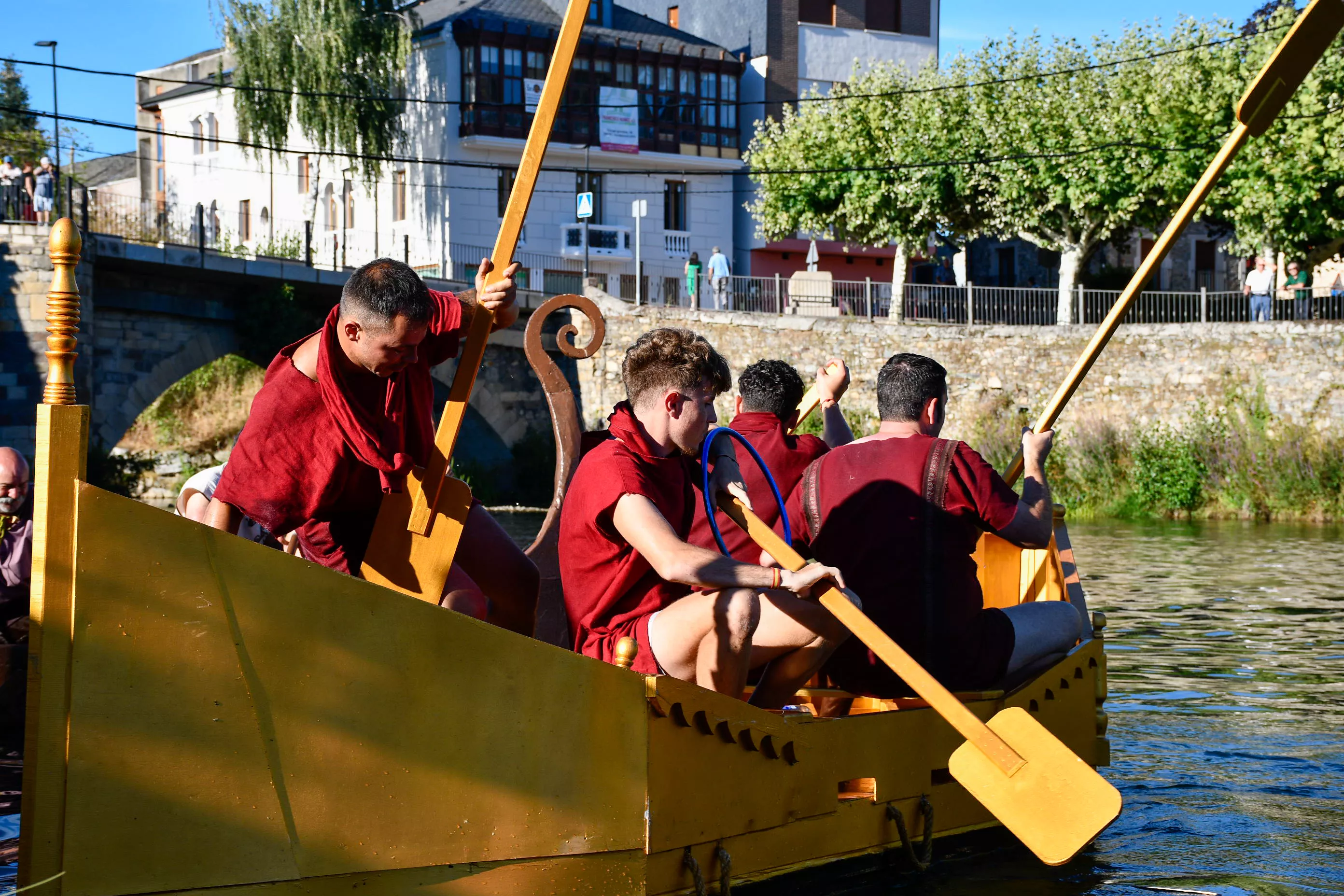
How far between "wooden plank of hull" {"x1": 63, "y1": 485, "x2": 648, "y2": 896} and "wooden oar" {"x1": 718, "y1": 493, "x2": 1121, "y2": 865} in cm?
65

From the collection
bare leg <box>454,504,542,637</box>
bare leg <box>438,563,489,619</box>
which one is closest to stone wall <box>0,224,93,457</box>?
bare leg <box>454,504,542,637</box>

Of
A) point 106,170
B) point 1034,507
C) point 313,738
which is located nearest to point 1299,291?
point 1034,507

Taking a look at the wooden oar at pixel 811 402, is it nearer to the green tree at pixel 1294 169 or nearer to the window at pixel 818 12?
the green tree at pixel 1294 169

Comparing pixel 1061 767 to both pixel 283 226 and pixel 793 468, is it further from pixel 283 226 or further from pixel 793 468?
pixel 283 226

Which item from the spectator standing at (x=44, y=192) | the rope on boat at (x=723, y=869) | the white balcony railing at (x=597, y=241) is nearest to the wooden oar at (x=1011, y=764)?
the rope on boat at (x=723, y=869)

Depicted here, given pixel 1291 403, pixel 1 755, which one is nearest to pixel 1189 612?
pixel 1 755

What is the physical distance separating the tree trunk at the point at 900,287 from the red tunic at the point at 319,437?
23.7m

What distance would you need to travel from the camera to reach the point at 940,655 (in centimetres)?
434

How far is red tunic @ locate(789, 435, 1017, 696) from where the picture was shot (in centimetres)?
421

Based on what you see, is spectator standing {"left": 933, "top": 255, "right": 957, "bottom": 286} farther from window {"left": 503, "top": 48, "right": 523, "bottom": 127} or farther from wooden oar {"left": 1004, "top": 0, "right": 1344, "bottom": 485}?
wooden oar {"left": 1004, "top": 0, "right": 1344, "bottom": 485}

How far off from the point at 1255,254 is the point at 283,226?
2430 centimetres

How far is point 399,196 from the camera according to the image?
117ft

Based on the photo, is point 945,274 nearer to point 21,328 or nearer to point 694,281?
point 694,281

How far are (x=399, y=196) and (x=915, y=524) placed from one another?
3309 centimetres
